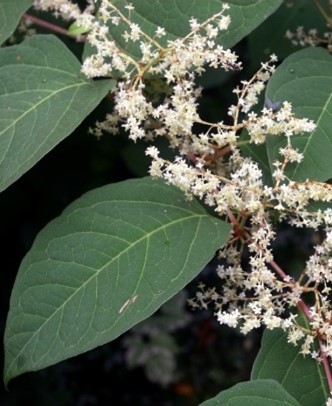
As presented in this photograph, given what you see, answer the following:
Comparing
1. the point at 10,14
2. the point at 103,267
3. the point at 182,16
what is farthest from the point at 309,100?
the point at 10,14

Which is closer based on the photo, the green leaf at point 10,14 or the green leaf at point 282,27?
the green leaf at point 10,14

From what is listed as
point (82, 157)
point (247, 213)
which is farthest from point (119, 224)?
point (82, 157)

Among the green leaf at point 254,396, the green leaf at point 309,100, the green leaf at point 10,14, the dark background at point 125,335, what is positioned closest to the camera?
the green leaf at point 254,396

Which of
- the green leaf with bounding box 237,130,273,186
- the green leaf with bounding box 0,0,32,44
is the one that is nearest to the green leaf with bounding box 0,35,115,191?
the green leaf with bounding box 0,0,32,44

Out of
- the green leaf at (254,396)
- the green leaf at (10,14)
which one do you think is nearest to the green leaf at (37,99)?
the green leaf at (10,14)

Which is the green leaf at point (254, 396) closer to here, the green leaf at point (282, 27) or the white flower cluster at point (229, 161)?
the white flower cluster at point (229, 161)

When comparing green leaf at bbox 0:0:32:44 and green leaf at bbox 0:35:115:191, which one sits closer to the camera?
green leaf at bbox 0:35:115:191

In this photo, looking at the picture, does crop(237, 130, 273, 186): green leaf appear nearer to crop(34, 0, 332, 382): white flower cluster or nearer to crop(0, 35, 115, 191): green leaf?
crop(34, 0, 332, 382): white flower cluster

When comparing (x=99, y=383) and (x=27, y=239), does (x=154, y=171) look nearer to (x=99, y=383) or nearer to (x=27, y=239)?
(x=27, y=239)
